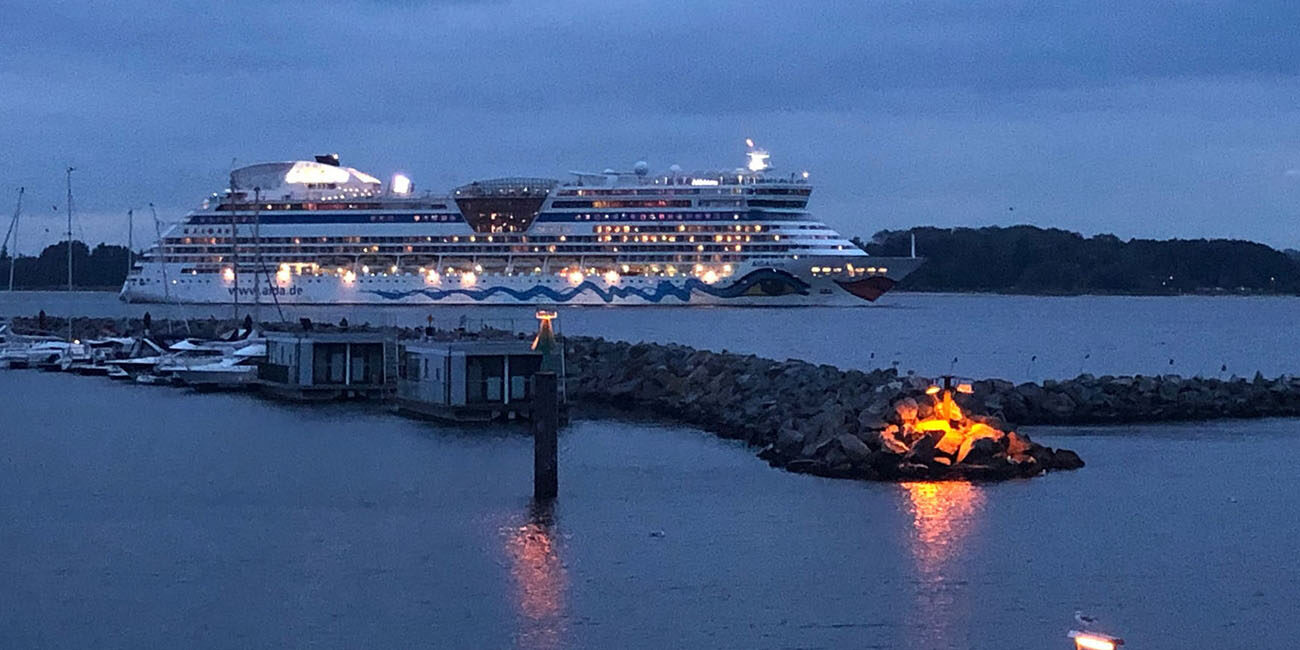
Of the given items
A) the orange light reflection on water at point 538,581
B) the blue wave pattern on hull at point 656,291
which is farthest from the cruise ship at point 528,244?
the orange light reflection on water at point 538,581

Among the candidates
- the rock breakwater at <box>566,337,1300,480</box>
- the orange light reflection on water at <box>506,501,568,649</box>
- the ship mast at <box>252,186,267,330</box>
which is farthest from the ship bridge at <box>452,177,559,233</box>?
the orange light reflection on water at <box>506,501,568,649</box>

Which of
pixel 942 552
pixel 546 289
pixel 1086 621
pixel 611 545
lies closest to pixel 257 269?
pixel 546 289

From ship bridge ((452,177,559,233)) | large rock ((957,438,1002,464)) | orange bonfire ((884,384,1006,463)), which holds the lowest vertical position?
large rock ((957,438,1002,464))

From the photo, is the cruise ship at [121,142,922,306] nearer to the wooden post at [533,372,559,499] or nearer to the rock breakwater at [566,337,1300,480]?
the rock breakwater at [566,337,1300,480]

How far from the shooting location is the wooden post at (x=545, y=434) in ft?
48.3

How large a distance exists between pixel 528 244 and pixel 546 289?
2.06 m

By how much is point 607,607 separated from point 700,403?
12.8 meters

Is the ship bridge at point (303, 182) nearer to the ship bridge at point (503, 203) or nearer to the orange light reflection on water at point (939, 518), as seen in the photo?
the ship bridge at point (503, 203)

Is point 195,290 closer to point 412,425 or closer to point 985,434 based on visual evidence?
point 412,425

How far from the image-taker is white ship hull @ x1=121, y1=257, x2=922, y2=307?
65.0 meters

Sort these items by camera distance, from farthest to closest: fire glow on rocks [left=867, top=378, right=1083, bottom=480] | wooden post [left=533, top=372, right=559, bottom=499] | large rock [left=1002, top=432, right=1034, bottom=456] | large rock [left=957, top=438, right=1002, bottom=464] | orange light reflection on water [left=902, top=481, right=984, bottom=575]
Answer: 1. large rock [left=1002, top=432, right=1034, bottom=456]
2. large rock [left=957, top=438, right=1002, bottom=464]
3. fire glow on rocks [left=867, top=378, right=1083, bottom=480]
4. wooden post [left=533, top=372, right=559, bottom=499]
5. orange light reflection on water [left=902, top=481, right=984, bottom=575]

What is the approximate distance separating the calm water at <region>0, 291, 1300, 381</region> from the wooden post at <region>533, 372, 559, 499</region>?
22159mm

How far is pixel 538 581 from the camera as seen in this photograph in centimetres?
1259

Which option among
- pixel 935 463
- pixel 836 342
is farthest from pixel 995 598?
pixel 836 342
